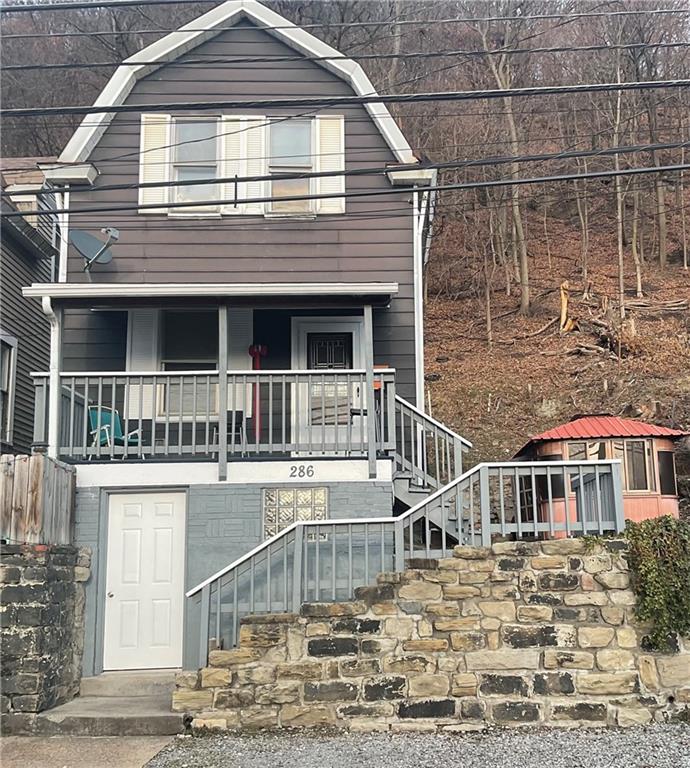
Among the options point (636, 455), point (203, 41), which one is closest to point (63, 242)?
point (203, 41)

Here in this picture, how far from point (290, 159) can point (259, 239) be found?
3.99 feet

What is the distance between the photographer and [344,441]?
29.9 feet

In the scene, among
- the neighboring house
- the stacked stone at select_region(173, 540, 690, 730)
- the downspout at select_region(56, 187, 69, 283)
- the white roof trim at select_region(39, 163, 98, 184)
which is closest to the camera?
the stacked stone at select_region(173, 540, 690, 730)

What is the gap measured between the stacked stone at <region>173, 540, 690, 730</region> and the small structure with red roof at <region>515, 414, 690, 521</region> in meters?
3.63

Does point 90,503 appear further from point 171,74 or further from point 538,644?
point 171,74

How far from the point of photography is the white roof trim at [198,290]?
8578 mm

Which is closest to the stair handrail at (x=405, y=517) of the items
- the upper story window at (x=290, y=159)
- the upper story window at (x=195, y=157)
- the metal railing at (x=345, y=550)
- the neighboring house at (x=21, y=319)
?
the metal railing at (x=345, y=550)

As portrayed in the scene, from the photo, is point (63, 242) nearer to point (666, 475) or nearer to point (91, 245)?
point (91, 245)

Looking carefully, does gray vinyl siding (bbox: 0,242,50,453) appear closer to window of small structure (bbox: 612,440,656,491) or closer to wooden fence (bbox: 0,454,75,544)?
wooden fence (bbox: 0,454,75,544)

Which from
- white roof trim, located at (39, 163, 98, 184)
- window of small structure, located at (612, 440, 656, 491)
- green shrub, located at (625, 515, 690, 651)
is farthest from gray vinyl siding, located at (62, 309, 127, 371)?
green shrub, located at (625, 515, 690, 651)

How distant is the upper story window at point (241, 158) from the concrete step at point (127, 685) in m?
6.01

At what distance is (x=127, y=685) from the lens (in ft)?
26.1

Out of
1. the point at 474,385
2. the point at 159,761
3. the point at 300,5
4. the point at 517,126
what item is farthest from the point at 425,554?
the point at 517,126

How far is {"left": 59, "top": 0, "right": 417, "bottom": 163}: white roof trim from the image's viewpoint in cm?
1070
